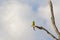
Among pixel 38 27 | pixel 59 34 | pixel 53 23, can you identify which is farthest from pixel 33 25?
Answer: pixel 59 34

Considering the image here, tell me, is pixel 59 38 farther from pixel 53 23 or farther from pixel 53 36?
pixel 53 23

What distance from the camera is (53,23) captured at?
4.04 metres

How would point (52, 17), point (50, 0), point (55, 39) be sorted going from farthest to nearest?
point (50, 0) → point (52, 17) → point (55, 39)

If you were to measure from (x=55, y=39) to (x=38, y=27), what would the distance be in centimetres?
87

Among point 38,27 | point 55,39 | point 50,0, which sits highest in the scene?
point 50,0

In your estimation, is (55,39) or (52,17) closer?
(55,39)

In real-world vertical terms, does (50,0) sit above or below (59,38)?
above

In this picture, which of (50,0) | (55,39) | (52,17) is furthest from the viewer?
(50,0)

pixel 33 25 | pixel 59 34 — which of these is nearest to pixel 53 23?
pixel 59 34

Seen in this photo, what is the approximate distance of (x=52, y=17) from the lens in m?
4.16

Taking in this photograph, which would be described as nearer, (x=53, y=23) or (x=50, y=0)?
(x=53, y=23)

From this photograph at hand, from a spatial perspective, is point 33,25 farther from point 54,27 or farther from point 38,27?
point 54,27

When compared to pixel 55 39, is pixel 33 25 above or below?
above

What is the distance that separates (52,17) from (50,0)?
2.70ft
